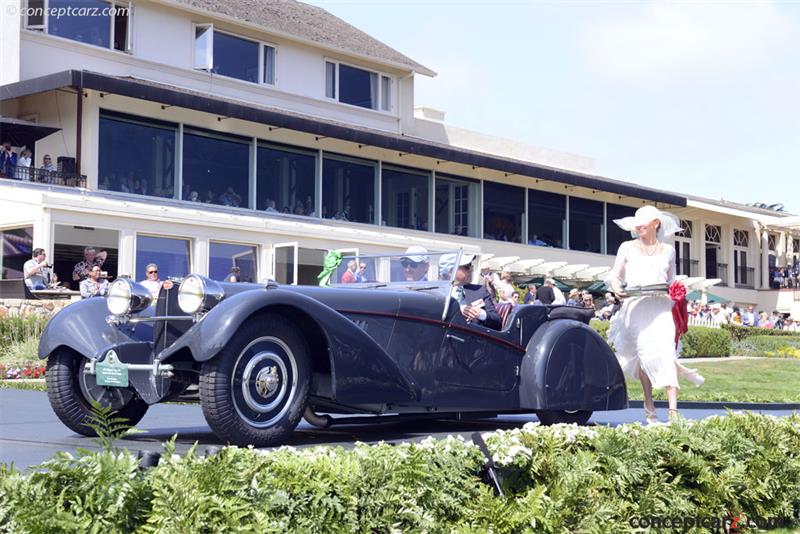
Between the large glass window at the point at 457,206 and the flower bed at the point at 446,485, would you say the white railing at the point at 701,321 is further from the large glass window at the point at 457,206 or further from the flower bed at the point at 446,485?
the flower bed at the point at 446,485

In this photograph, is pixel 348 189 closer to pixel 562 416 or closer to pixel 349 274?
pixel 349 274

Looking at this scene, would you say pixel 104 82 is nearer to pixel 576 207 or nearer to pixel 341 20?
pixel 341 20

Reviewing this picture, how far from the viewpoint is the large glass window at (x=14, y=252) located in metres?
20.5

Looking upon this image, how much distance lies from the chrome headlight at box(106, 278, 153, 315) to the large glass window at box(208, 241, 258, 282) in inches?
607

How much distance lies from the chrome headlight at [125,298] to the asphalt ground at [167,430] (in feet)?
3.01

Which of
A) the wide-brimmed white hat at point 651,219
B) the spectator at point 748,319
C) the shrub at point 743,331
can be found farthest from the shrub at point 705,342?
the wide-brimmed white hat at point 651,219

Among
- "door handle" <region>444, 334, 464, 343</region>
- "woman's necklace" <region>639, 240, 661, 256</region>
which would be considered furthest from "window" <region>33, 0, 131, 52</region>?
"door handle" <region>444, 334, 464, 343</region>

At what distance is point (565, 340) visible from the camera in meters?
8.47

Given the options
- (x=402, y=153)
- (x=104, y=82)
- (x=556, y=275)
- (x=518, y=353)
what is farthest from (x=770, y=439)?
(x=556, y=275)

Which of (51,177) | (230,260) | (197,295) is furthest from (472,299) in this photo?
(51,177)

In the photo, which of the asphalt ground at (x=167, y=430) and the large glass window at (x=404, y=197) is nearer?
the asphalt ground at (x=167, y=430)

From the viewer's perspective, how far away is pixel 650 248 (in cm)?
892

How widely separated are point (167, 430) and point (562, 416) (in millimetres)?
3338

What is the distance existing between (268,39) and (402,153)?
17.0 feet
